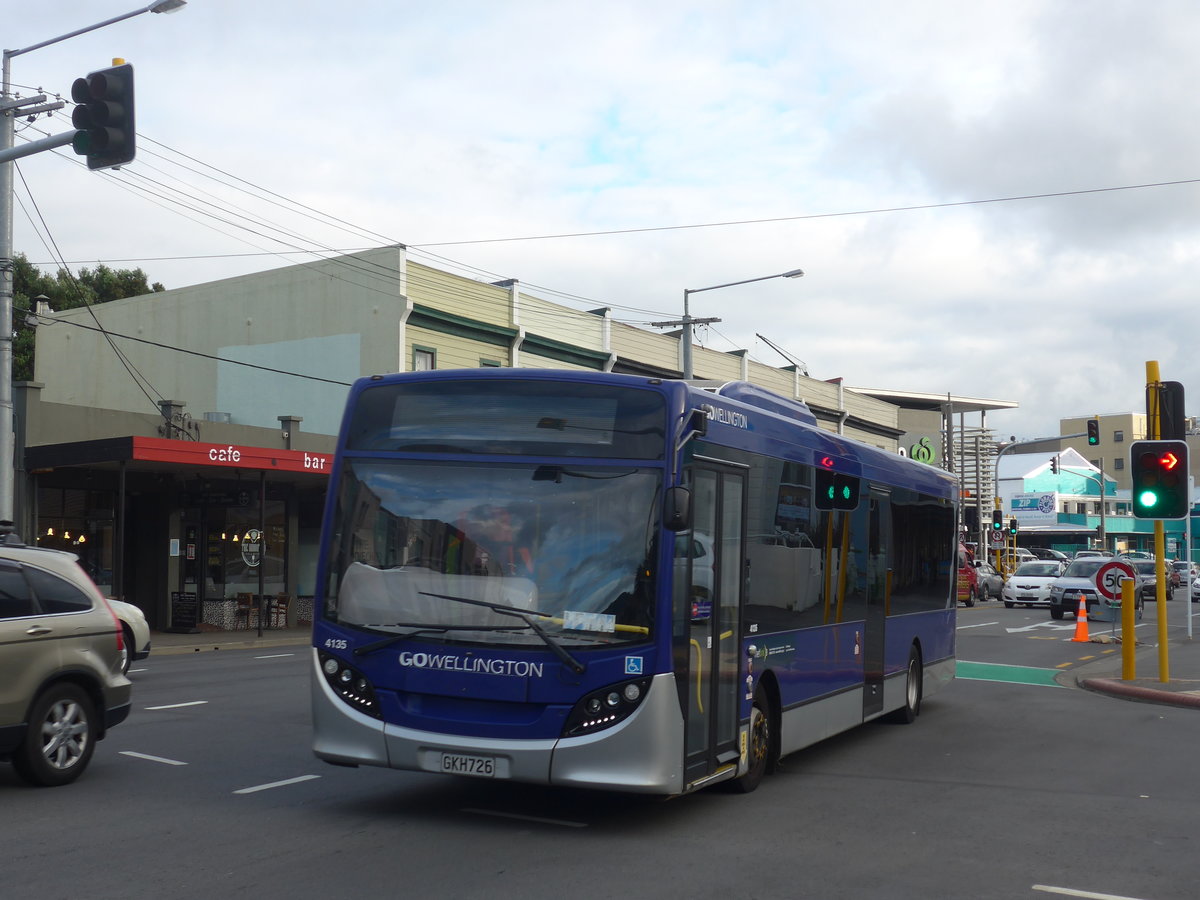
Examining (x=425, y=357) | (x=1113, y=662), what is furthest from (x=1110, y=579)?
(x=425, y=357)

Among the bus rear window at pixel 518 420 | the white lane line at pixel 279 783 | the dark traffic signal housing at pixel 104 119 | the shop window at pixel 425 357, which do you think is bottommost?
the white lane line at pixel 279 783

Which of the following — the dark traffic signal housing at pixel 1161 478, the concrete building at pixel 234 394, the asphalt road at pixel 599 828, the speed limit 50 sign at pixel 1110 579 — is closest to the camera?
the asphalt road at pixel 599 828

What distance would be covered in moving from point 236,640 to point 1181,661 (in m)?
18.3

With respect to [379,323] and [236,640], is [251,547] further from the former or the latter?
[379,323]

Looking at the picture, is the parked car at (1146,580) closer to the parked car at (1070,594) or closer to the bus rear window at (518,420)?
the parked car at (1070,594)

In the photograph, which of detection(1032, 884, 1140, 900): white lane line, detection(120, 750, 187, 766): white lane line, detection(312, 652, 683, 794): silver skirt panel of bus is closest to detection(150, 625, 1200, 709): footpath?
detection(120, 750, 187, 766): white lane line

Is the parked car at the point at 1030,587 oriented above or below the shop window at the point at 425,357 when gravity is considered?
below

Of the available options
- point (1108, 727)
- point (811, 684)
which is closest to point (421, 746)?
point (811, 684)

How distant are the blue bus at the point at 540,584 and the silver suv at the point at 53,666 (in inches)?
84.6

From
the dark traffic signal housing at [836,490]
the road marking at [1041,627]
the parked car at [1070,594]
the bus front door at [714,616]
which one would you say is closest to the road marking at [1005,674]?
the dark traffic signal housing at [836,490]

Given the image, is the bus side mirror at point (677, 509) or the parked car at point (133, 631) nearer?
the bus side mirror at point (677, 509)

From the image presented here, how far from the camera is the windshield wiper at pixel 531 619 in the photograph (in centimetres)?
773

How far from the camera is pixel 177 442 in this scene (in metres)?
25.2

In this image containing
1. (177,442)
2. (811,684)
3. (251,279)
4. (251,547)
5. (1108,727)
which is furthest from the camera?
(251,279)
